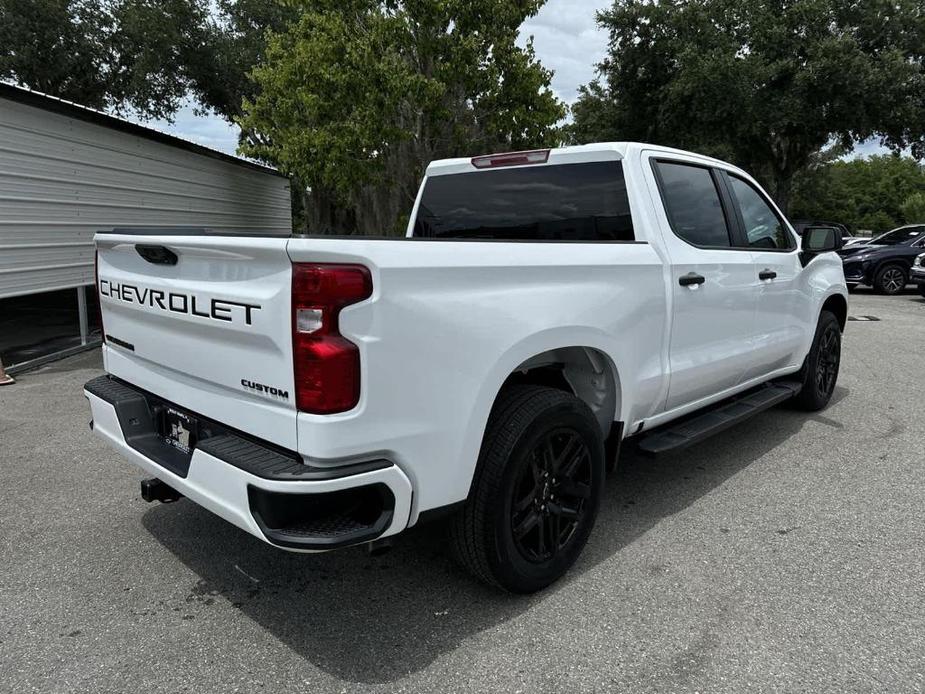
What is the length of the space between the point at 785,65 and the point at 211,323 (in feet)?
67.3

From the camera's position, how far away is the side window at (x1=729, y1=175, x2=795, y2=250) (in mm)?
4273

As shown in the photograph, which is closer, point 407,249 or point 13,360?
point 407,249

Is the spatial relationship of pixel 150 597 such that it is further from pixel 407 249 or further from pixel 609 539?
pixel 609 539

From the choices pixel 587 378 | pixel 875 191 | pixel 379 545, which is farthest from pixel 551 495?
pixel 875 191

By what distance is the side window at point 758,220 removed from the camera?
4.27m

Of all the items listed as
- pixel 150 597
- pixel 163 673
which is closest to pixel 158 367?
pixel 150 597

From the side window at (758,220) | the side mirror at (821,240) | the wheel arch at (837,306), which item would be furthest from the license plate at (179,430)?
the wheel arch at (837,306)

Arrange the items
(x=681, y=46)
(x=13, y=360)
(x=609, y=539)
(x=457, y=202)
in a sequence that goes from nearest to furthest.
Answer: (x=609, y=539)
(x=457, y=202)
(x=13, y=360)
(x=681, y=46)

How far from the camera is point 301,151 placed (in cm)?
1111

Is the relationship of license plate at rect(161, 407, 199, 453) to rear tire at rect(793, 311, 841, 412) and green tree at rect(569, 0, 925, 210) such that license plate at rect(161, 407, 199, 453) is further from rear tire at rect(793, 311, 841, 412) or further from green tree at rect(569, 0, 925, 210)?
green tree at rect(569, 0, 925, 210)

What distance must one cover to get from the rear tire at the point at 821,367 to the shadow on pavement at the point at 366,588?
205 centimetres

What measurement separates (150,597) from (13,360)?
6.05 metres

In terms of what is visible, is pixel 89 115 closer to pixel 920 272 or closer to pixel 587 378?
pixel 587 378

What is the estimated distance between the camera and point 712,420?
3906mm
